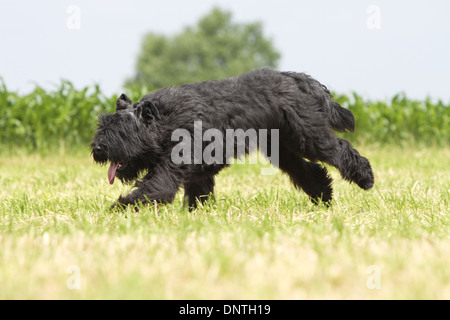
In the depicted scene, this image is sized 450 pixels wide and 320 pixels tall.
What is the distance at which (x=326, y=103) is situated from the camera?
4613mm

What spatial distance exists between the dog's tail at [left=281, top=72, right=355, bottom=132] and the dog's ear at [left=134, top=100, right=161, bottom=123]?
125cm

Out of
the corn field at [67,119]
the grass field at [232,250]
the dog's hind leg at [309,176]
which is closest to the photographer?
the grass field at [232,250]

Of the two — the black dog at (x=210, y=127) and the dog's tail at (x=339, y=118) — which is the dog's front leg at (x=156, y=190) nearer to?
the black dog at (x=210, y=127)

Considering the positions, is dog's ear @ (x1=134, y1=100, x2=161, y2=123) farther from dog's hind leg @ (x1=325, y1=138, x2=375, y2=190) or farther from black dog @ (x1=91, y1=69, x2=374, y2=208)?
dog's hind leg @ (x1=325, y1=138, x2=375, y2=190)

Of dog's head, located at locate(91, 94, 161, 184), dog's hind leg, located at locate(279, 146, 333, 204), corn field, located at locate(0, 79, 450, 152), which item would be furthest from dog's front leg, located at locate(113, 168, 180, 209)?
corn field, located at locate(0, 79, 450, 152)

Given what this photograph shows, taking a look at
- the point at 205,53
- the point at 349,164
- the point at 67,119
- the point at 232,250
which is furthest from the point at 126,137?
the point at 205,53

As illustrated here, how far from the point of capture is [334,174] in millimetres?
8148

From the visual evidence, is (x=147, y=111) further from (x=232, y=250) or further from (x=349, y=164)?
(x=349, y=164)

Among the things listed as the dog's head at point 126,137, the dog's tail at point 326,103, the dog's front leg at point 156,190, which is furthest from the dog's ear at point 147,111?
the dog's tail at point 326,103

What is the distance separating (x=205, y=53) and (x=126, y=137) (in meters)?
36.1

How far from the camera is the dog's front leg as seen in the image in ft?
13.0

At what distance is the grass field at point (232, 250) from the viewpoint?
230cm

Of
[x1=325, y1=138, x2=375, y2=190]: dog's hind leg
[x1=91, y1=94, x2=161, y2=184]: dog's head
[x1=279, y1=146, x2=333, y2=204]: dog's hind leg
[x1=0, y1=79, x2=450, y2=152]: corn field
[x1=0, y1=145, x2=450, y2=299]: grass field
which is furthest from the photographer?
[x1=0, y1=79, x2=450, y2=152]: corn field
